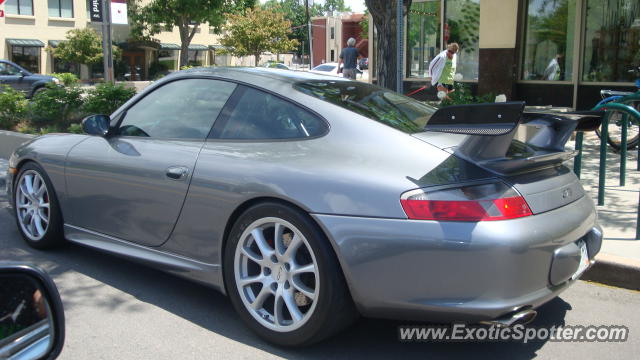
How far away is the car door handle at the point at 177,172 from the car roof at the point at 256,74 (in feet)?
2.25

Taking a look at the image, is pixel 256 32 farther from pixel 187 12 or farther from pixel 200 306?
pixel 200 306

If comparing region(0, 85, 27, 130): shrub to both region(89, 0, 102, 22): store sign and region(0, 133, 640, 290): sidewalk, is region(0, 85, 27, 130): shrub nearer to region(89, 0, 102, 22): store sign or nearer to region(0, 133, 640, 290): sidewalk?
region(0, 133, 640, 290): sidewalk

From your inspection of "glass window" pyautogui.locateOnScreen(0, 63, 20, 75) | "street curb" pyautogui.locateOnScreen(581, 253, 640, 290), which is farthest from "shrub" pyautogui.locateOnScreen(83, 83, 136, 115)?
"glass window" pyautogui.locateOnScreen(0, 63, 20, 75)

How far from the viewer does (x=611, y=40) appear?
1411 cm

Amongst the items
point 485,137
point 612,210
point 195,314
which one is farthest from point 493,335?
point 612,210

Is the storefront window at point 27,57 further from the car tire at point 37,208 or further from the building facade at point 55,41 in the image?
the car tire at point 37,208

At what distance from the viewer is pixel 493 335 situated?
3.54m

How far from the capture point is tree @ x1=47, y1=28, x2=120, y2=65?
39000mm

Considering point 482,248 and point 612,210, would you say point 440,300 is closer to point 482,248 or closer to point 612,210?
point 482,248

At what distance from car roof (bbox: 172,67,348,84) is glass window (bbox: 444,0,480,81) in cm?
1334

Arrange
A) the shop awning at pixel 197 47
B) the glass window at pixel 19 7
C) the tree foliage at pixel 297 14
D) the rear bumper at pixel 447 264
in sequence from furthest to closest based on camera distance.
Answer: the tree foliage at pixel 297 14, the shop awning at pixel 197 47, the glass window at pixel 19 7, the rear bumper at pixel 447 264

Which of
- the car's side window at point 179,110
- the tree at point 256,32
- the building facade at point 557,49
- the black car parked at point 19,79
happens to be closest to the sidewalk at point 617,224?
the car's side window at point 179,110

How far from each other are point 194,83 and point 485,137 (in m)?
2.12

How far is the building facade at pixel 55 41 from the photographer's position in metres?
39.5
